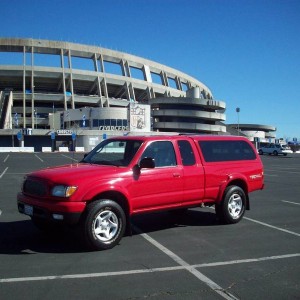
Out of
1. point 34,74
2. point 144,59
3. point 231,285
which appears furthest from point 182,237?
point 144,59

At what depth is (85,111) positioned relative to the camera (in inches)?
2965

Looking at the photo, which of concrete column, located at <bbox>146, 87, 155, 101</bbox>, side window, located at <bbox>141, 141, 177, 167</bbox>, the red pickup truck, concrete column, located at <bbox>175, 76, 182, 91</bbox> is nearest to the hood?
the red pickup truck

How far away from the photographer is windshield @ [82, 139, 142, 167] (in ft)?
22.4

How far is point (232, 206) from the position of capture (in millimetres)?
8164

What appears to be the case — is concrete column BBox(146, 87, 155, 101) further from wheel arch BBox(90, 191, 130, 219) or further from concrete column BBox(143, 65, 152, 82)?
wheel arch BBox(90, 191, 130, 219)

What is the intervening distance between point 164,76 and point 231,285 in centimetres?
10285

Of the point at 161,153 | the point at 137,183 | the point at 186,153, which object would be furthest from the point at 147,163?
the point at 186,153

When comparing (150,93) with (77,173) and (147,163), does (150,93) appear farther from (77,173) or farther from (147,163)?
(77,173)

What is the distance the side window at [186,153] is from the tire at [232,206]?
3.93ft

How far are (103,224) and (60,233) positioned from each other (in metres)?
1.40

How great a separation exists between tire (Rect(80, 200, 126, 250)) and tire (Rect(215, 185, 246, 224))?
103 inches

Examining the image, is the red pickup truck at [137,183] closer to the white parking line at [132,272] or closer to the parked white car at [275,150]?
the white parking line at [132,272]

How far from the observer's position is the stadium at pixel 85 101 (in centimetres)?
7388

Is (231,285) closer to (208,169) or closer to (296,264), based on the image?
(296,264)
